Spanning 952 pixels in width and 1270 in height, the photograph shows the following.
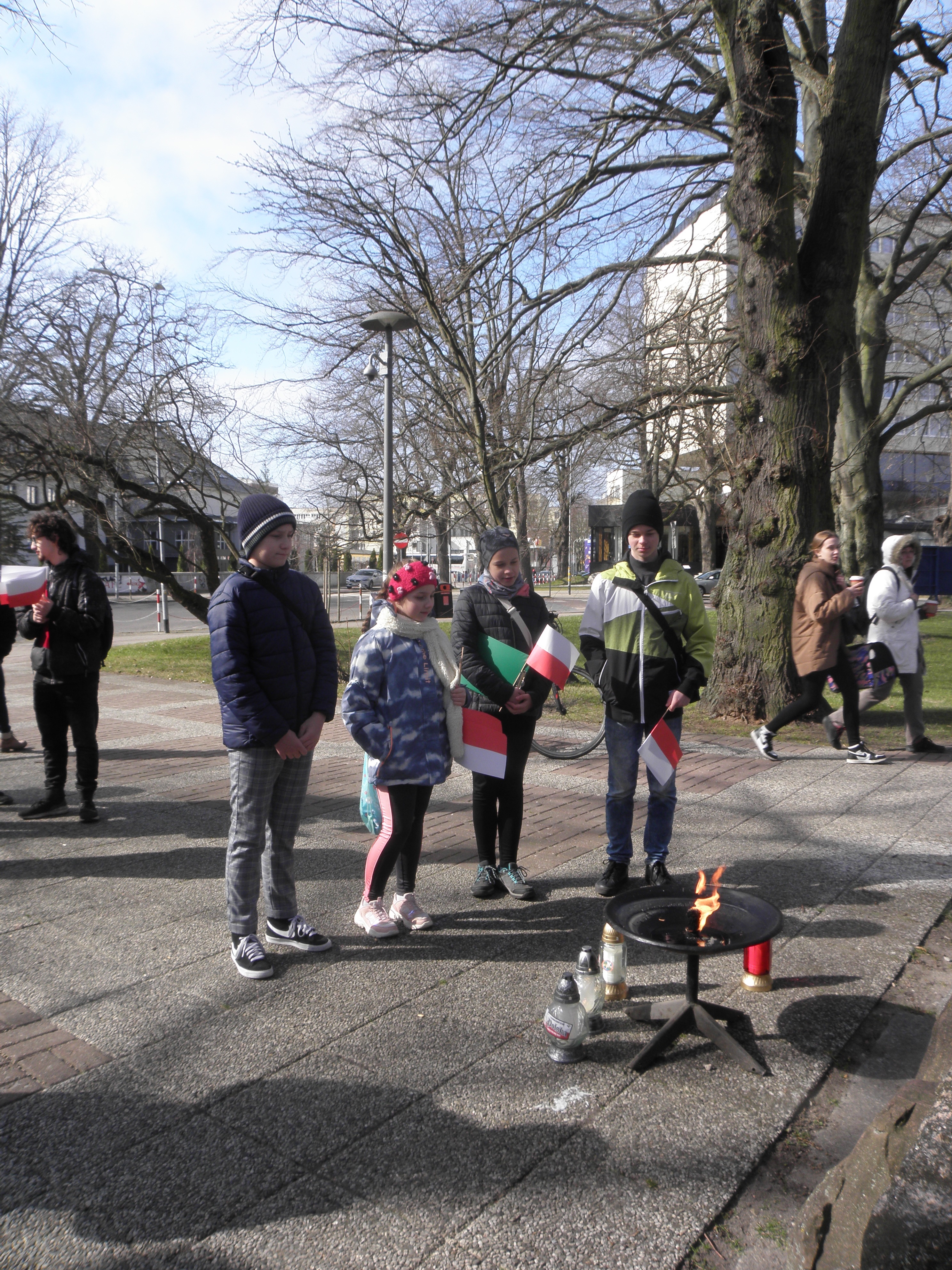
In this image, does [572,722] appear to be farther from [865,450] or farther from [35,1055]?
[865,450]

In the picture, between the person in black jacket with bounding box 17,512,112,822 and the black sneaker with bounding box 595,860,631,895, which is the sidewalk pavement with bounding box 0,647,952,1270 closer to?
the black sneaker with bounding box 595,860,631,895

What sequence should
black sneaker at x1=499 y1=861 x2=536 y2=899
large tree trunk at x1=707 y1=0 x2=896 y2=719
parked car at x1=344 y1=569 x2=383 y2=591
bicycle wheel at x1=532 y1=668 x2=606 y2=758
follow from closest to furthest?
black sneaker at x1=499 y1=861 x2=536 y2=899 < bicycle wheel at x1=532 y1=668 x2=606 y2=758 < large tree trunk at x1=707 y1=0 x2=896 y2=719 < parked car at x1=344 y1=569 x2=383 y2=591

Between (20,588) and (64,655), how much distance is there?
989mm

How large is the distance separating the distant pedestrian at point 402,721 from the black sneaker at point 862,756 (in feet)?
15.4

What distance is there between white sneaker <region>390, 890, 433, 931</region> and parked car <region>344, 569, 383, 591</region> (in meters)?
41.1

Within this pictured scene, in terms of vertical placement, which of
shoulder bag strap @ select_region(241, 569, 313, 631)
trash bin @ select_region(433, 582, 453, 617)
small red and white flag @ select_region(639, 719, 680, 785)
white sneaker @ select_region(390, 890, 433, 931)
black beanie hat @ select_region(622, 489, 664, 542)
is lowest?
white sneaker @ select_region(390, 890, 433, 931)

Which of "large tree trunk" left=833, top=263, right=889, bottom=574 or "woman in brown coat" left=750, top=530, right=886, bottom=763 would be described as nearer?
"woman in brown coat" left=750, top=530, right=886, bottom=763

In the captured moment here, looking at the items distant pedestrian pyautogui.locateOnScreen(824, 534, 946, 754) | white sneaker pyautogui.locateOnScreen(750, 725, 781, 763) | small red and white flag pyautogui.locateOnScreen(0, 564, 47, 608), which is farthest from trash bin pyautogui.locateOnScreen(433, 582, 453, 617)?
small red and white flag pyautogui.locateOnScreen(0, 564, 47, 608)

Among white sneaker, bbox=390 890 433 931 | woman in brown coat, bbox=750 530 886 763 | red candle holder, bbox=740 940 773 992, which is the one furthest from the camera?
woman in brown coat, bbox=750 530 886 763

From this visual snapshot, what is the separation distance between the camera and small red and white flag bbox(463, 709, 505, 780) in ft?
14.4

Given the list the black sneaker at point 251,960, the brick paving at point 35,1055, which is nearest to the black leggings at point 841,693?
the black sneaker at point 251,960

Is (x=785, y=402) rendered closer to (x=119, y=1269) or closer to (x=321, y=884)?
(x=321, y=884)

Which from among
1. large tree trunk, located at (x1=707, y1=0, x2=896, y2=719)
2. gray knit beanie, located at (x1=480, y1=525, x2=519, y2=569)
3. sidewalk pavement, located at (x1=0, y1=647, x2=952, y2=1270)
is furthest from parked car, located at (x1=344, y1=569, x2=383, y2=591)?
gray knit beanie, located at (x1=480, y1=525, x2=519, y2=569)

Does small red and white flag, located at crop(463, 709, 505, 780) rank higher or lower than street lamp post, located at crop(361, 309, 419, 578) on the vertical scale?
lower
